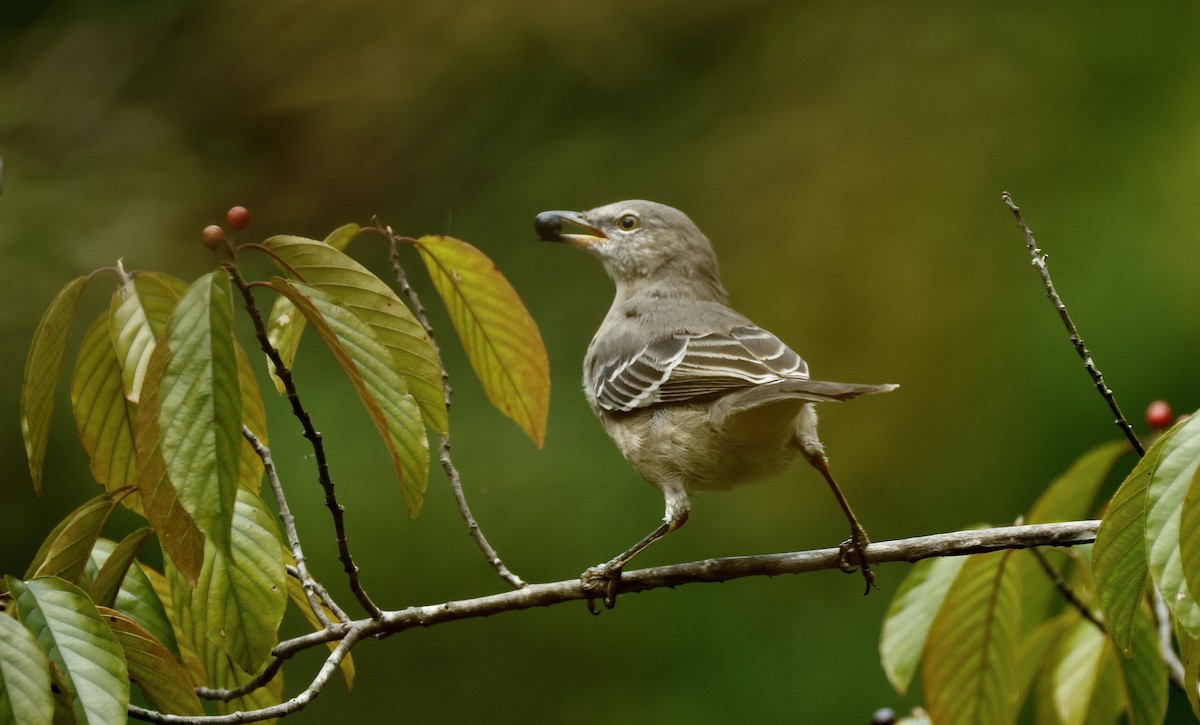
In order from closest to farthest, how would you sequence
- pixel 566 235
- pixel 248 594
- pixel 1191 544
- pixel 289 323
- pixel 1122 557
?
1. pixel 1191 544
2. pixel 1122 557
3. pixel 248 594
4. pixel 289 323
5. pixel 566 235

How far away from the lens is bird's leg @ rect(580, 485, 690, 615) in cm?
298

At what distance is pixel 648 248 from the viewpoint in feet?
14.9

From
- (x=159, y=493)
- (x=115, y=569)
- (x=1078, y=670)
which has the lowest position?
(x=1078, y=670)

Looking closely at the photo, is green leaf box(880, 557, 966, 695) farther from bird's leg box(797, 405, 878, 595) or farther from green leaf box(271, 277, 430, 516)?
green leaf box(271, 277, 430, 516)

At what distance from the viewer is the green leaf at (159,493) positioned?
5.86 ft

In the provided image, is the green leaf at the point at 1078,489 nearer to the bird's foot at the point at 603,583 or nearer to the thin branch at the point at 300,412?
the bird's foot at the point at 603,583

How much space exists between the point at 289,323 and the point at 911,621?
158 cm

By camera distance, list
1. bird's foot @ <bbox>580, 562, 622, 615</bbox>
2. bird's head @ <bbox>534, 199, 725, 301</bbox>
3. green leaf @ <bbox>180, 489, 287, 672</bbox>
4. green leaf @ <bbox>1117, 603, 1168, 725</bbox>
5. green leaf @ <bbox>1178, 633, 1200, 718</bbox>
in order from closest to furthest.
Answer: green leaf @ <bbox>1178, 633, 1200, 718</bbox> < green leaf @ <bbox>180, 489, 287, 672</bbox> < green leaf @ <bbox>1117, 603, 1168, 725</bbox> < bird's foot @ <bbox>580, 562, 622, 615</bbox> < bird's head @ <bbox>534, 199, 725, 301</bbox>

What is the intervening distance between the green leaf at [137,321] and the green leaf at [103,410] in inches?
6.3

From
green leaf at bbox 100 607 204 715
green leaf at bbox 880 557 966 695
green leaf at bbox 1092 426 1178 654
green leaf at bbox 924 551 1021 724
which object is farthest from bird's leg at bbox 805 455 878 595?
green leaf at bbox 100 607 204 715

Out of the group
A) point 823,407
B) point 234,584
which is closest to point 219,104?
point 823,407

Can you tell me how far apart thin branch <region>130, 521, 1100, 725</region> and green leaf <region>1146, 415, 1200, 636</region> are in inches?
28.9

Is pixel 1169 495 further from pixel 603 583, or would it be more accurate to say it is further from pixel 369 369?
pixel 603 583

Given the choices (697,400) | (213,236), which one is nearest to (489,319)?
(213,236)
